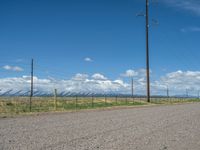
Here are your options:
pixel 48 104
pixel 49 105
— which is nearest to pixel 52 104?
pixel 48 104

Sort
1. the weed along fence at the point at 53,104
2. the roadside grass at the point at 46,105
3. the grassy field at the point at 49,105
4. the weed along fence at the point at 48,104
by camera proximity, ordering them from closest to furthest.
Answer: the roadside grass at the point at 46,105 < the grassy field at the point at 49,105 < the weed along fence at the point at 48,104 < the weed along fence at the point at 53,104

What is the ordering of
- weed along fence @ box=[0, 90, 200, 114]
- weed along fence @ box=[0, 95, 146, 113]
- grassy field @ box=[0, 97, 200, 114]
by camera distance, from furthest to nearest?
1. weed along fence @ box=[0, 90, 200, 114]
2. weed along fence @ box=[0, 95, 146, 113]
3. grassy field @ box=[0, 97, 200, 114]

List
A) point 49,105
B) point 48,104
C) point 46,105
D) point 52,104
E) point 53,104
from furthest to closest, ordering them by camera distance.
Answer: point 48,104, point 52,104, point 53,104, point 49,105, point 46,105

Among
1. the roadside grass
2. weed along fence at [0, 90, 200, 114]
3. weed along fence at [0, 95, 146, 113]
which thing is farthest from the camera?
weed along fence at [0, 90, 200, 114]

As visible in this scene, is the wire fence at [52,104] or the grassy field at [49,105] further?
the wire fence at [52,104]

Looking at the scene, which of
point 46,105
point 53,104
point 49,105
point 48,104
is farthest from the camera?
point 48,104

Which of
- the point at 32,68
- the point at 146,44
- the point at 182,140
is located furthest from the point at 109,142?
the point at 32,68

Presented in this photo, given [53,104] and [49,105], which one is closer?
[49,105]

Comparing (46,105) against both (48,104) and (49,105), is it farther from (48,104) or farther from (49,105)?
(48,104)

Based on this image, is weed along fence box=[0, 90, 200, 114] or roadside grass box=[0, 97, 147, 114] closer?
roadside grass box=[0, 97, 147, 114]

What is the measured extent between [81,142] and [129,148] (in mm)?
1579

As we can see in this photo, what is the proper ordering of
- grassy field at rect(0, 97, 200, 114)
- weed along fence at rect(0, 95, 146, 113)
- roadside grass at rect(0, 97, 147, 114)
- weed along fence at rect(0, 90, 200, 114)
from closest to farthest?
roadside grass at rect(0, 97, 147, 114) < grassy field at rect(0, 97, 200, 114) < weed along fence at rect(0, 95, 146, 113) < weed along fence at rect(0, 90, 200, 114)

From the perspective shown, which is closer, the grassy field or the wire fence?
the grassy field

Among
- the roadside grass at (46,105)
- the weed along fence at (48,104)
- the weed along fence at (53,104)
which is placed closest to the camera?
the roadside grass at (46,105)
